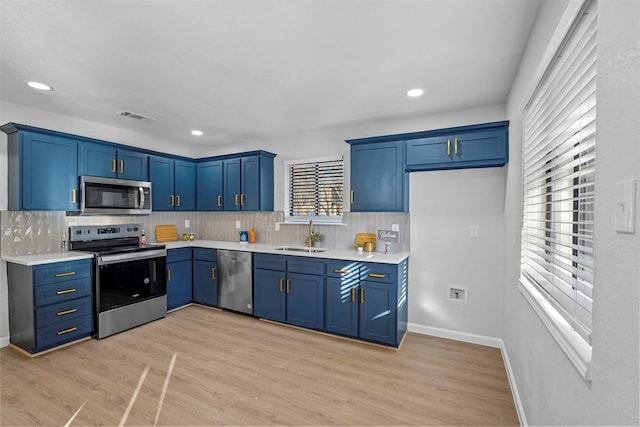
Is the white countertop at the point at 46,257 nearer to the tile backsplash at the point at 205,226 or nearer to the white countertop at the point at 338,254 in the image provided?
the tile backsplash at the point at 205,226

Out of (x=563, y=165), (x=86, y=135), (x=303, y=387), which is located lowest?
(x=303, y=387)

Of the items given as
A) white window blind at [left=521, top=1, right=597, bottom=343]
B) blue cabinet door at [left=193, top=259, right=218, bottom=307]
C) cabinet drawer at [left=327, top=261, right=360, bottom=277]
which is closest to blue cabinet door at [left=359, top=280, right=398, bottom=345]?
cabinet drawer at [left=327, top=261, right=360, bottom=277]

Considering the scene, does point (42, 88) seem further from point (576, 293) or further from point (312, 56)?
point (576, 293)

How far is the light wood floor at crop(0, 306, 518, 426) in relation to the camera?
2.11 metres

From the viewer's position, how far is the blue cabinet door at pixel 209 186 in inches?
184

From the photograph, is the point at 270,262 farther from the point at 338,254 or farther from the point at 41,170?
the point at 41,170

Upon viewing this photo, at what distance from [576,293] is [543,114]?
1034 millimetres

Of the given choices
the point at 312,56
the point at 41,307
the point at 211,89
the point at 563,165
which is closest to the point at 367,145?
the point at 312,56

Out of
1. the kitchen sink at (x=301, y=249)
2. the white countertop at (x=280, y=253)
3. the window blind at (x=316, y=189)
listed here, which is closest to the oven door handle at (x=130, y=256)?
the white countertop at (x=280, y=253)

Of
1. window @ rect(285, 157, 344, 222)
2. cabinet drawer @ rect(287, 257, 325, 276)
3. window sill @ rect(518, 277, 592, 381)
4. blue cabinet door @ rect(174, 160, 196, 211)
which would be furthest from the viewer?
blue cabinet door @ rect(174, 160, 196, 211)

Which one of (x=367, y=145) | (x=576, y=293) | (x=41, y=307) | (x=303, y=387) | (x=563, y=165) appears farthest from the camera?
(x=367, y=145)

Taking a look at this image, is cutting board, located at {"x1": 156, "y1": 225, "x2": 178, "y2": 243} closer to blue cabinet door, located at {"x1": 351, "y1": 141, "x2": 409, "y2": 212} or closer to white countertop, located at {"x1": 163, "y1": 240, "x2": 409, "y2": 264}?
white countertop, located at {"x1": 163, "y1": 240, "x2": 409, "y2": 264}

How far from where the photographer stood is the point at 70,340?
10.4ft

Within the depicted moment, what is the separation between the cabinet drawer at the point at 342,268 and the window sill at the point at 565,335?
5.66 feet
